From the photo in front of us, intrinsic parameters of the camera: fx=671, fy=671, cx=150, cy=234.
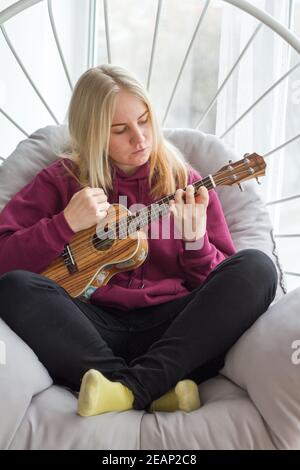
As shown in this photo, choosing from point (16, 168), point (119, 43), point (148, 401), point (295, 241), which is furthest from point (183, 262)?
point (119, 43)

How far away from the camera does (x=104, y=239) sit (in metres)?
1.34

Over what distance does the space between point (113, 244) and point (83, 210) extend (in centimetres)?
10

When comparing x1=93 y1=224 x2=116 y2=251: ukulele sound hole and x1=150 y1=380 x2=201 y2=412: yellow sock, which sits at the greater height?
x1=93 y1=224 x2=116 y2=251: ukulele sound hole

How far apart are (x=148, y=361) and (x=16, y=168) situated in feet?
2.22

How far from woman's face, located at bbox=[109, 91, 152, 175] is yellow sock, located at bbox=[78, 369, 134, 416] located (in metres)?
0.50

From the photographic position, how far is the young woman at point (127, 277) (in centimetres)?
111

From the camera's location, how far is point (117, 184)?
4.69ft

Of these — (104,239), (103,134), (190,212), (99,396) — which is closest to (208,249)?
(190,212)

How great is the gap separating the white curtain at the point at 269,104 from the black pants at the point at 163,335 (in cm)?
66

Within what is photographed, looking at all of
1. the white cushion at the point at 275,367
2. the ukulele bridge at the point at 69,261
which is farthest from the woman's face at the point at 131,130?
the white cushion at the point at 275,367

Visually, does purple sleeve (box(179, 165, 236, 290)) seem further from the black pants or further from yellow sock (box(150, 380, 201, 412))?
yellow sock (box(150, 380, 201, 412))

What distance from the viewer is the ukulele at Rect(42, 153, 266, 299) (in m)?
1.32

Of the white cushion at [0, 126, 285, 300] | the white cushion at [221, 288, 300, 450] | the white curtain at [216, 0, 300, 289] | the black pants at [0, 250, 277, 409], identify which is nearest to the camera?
the white cushion at [221, 288, 300, 450]

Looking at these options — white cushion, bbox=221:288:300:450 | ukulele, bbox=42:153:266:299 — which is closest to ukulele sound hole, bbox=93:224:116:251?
ukulele, bbox=42:153:266:299
